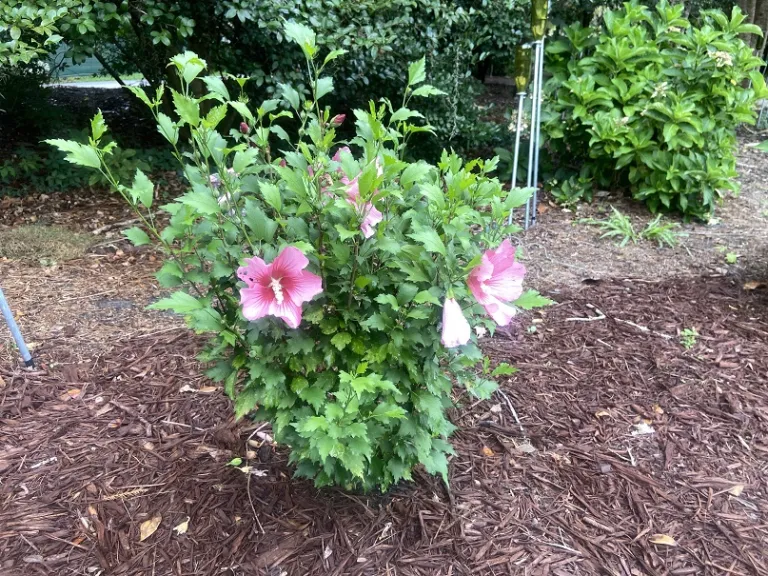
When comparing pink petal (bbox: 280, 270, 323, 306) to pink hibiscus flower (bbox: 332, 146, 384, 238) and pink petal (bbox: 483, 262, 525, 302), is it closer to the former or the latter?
pink hibiscus flower (bbox: 332, 146, 384, 238)

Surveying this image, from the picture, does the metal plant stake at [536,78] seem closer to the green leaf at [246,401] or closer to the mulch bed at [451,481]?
the mulch bed at [451,481]

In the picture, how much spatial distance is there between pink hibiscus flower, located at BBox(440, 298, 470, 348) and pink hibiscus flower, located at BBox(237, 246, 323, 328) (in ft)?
0.95

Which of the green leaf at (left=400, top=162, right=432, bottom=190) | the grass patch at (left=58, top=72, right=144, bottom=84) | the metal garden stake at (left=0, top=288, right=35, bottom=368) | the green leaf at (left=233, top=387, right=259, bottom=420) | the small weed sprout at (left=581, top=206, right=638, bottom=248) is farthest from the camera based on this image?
the grass patch at (left=58, top=72, right=144, bottom=84)

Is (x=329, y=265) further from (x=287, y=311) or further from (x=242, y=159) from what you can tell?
(x=242, y=159)

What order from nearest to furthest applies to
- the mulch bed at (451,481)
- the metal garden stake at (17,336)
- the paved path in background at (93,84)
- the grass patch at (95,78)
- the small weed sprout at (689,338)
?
1. the mulch bed at (451,481)
2. the metal garden stake at (17,336)
3. the small weed sprout at (689,338)
4. the grass patch at (95,78)
5. the paved path in background at (93,84)

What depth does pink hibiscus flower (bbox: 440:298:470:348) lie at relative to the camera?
49.6 inches

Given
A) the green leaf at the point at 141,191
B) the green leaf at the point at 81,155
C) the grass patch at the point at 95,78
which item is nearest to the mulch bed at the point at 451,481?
the green leaf at the point at 141,191

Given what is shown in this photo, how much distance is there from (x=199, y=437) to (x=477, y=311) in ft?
4.50

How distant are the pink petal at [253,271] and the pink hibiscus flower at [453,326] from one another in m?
0.40

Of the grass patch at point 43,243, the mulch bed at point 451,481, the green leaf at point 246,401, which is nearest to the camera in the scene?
the green leaf at point 246,401

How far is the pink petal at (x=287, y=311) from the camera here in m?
1.26

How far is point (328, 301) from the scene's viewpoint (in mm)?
1476

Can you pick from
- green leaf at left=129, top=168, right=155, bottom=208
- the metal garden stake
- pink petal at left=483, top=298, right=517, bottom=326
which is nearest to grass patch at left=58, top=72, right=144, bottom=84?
the metal garden stake

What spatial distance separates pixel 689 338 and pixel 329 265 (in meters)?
2.34
